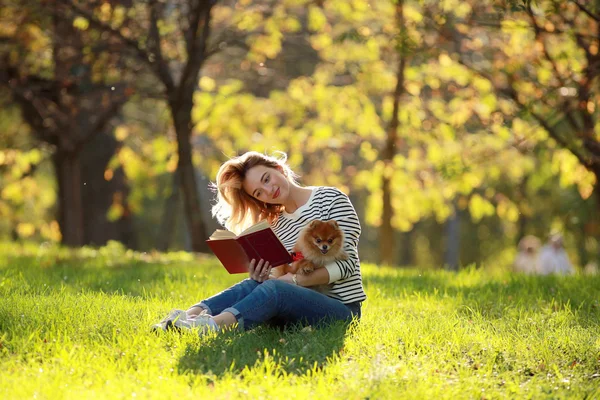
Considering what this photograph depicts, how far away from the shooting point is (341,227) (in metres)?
5.08

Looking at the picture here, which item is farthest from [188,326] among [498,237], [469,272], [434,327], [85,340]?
[498,237]

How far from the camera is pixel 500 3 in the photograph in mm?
7656

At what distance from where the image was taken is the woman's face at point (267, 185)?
5.30m

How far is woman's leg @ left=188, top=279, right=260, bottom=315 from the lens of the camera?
197 inches

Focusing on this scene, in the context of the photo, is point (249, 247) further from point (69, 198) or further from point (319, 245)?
point (69, 198)

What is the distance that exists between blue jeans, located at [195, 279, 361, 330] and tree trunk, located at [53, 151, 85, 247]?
8.43 m

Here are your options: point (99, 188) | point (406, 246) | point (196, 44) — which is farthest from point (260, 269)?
point (406, 246)

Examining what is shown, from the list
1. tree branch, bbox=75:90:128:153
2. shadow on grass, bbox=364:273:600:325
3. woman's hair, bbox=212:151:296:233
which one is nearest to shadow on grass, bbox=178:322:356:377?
woman's hair, bbox=212:151:296:233

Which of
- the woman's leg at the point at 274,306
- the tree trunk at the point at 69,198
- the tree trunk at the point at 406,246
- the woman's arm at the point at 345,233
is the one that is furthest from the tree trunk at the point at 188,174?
the tree trunk at the point at 406,246

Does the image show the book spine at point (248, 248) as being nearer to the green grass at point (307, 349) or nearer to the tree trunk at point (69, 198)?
the green grass at point (307, 349)

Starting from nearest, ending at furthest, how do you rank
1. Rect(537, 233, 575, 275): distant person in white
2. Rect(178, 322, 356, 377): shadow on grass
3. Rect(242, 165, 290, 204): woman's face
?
Rect(178, 322, 356, 377): shadow on grass → Rect(242, 165, 290, 204): woman's face → Rect(537, 233, 575, 275): distant person in white

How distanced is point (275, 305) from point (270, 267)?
269 mm

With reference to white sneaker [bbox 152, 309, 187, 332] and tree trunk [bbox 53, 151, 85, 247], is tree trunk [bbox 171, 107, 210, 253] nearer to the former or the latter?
tree trunk [bbox 53, 151, 85, 247]

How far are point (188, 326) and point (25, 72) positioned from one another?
27.1ft
